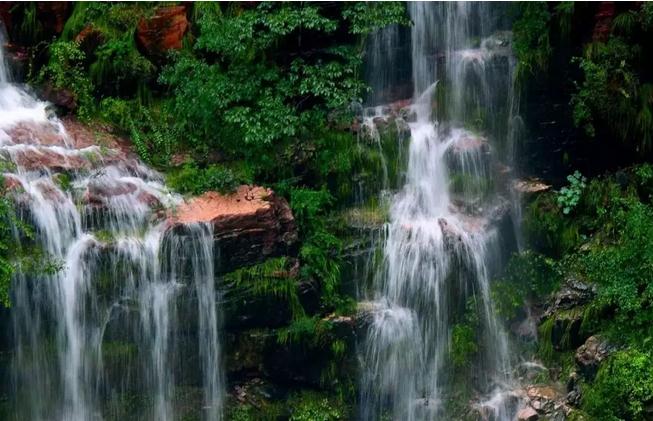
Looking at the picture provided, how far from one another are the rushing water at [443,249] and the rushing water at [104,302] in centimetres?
246

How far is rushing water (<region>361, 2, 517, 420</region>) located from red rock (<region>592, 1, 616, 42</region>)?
1477 mm

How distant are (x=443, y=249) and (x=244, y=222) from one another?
291 cm

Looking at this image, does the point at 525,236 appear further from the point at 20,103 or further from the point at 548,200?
the point at 20,103

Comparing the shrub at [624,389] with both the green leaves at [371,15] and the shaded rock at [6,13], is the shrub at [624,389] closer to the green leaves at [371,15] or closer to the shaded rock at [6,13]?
the green leaves at [371,15]

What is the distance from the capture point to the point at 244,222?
35.1ft

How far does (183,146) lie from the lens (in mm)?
12367

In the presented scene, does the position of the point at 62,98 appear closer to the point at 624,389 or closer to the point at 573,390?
the point at 573,390

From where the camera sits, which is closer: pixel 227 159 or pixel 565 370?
pixel 565 370

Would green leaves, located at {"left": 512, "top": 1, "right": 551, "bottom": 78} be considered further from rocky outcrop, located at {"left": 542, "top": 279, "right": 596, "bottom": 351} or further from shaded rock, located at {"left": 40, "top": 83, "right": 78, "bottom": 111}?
shaded rock, located at {"left": 40, "top": 83, "right": 78, "bottom": 111}

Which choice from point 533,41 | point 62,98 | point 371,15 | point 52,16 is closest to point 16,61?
point 52,16

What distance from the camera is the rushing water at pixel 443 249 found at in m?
11.0

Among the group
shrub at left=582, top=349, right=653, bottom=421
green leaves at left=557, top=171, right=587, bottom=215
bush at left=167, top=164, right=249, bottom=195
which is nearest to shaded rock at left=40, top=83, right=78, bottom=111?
bush at left=167, top=164, right=249, bottom=195

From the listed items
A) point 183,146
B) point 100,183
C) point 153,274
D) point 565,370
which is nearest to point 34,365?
point 153,274

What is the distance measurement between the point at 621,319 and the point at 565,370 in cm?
117
